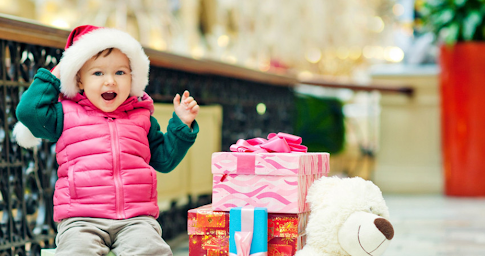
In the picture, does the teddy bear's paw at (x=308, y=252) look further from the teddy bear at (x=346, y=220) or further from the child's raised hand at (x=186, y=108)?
the child's raised hand at (x=186, y=108)

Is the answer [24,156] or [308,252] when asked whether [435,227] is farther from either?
[24,156]

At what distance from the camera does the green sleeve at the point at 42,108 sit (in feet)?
5.52

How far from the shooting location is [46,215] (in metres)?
2.20

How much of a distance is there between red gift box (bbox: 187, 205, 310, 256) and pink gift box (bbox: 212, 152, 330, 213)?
0.03m

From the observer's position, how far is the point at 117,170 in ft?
5.64

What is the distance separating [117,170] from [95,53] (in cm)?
36

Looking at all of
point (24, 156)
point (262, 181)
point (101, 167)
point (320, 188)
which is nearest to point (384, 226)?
point (320, 188)

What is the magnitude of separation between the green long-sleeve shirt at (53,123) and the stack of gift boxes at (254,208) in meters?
0.20

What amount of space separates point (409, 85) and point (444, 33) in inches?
27.8

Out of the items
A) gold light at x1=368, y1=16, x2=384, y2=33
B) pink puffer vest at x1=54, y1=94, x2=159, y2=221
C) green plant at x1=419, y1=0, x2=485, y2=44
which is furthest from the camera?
gold light at x1=368, y1=16, x2=384, y2=33

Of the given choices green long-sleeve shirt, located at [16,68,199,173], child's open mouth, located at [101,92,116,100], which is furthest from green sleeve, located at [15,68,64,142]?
child's open mouth, located at [101,92,116,100]

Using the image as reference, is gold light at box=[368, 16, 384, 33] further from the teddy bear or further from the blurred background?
the teddy bear

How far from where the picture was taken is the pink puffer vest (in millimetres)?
1673

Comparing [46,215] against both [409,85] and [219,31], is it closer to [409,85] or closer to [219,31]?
[409,85]
